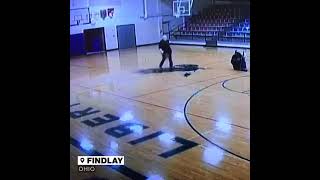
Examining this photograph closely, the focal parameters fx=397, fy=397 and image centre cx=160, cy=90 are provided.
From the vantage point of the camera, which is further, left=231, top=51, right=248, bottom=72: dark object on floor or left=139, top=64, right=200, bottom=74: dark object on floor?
left=139, top=64, right=200, bottom=74: dark object on floor

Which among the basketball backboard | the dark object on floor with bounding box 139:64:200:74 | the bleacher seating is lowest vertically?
the dark object on floor with bounding box 139:64:200:74

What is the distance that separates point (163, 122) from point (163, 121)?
0.06 metres

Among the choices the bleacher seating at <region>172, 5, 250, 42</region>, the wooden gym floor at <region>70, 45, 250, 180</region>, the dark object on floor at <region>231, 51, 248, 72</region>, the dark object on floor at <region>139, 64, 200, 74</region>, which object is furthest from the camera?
the bleacher seating at <region>172, 5, 250, 42</region>

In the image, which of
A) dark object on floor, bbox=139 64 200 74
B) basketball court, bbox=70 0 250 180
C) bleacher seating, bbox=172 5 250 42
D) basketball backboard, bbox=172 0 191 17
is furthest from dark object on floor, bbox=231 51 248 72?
basketball backboard, bbox=172 0 191 17

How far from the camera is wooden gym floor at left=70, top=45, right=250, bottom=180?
4246mm

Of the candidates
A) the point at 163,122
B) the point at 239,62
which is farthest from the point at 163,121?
the point at 239,62

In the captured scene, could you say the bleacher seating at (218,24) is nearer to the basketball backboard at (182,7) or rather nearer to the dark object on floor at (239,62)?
the basketball backboard at (182,7)

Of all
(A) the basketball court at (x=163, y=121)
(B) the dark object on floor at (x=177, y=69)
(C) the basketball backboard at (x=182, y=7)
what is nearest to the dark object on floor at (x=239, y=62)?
(A) the basketball court at (x=163, y=121)

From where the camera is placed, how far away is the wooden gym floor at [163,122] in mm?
4246

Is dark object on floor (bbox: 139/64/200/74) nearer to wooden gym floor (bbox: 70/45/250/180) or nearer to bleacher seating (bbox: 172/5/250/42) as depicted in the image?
wooden gym floor (bbox: 70/45/250/180)

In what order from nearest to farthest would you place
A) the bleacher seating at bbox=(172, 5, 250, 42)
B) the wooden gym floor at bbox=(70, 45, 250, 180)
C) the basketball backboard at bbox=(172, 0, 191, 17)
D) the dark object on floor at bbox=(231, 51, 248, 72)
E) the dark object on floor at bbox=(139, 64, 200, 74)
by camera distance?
the wooden gym floor at bbox=(70, 45, 250, 180) → the dark object on floor at bbox=(231, 51, 248, 72) → the dark object on floor at bbox=(139, 64, 200, 74) → the bleacher seating at bbox=(172, 5, 250, 42) → the basketball backboard at bbox=(172, 0, 191, 17)
